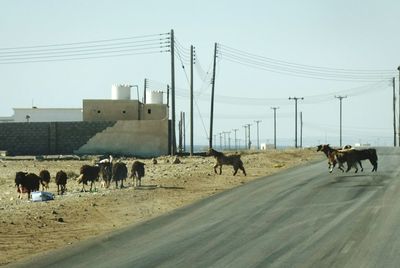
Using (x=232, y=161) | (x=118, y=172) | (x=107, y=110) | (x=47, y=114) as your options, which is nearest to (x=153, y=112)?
(x=107, y=110)

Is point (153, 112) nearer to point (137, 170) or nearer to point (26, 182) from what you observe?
point (137, 170)

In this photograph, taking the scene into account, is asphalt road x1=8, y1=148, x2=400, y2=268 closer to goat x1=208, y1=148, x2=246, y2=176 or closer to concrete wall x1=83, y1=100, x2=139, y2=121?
goat x1=208, y1=148, x2=246, y2=176

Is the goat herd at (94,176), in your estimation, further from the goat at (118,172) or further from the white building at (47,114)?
the white building at (47,114)

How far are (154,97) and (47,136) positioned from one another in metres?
33.3

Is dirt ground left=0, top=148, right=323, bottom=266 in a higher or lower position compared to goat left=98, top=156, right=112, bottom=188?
lower

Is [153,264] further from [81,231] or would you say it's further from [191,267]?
[81,231]

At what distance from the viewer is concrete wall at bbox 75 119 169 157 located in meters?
65.6

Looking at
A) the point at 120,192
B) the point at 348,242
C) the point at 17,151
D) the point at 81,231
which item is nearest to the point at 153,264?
the point at 348,242

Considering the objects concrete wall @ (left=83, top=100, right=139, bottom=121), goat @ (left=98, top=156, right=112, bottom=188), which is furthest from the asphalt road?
concrete wall @ (left=83, top=100, right=139, bottom=121)

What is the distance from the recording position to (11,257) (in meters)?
13.9

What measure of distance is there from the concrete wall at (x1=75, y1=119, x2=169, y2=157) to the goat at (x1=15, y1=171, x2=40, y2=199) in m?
37.6

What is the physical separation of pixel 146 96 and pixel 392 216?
8080 centimetres

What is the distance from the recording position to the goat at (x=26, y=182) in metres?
27.0

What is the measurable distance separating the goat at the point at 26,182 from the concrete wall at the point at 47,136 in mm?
38707
